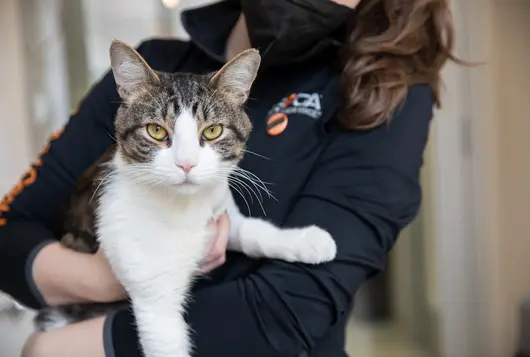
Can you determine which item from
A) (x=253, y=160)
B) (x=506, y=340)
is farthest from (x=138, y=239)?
(x=506, y=340)

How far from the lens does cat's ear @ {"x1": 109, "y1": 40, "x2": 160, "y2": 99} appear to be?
0.87 meters

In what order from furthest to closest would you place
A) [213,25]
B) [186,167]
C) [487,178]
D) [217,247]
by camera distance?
[487,178], [213,25], [217,247], [186,167]

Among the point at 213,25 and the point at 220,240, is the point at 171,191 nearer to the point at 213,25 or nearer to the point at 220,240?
Result: the point at 220,240

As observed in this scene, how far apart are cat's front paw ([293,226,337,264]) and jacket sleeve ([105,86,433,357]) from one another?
1cm

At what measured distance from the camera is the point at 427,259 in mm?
2355

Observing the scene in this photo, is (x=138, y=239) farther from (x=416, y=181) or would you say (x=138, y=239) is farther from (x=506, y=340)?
(x=506, y=340)

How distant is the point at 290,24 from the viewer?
1.03 meters

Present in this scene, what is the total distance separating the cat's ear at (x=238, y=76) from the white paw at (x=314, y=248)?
0.26 metres

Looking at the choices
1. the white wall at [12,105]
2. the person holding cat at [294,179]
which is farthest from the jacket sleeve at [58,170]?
the white wall at [12,105]

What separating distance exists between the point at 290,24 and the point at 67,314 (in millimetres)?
667

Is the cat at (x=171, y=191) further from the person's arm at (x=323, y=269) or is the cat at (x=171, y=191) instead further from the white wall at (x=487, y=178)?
the white wall at (x=487, y=178)

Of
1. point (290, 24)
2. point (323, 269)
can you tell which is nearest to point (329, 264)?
point (323, 269)

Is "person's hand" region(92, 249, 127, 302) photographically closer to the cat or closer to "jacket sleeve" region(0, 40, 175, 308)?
the cat

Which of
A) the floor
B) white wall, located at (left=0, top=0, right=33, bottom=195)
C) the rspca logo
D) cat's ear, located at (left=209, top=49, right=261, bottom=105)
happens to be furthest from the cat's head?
the floor
